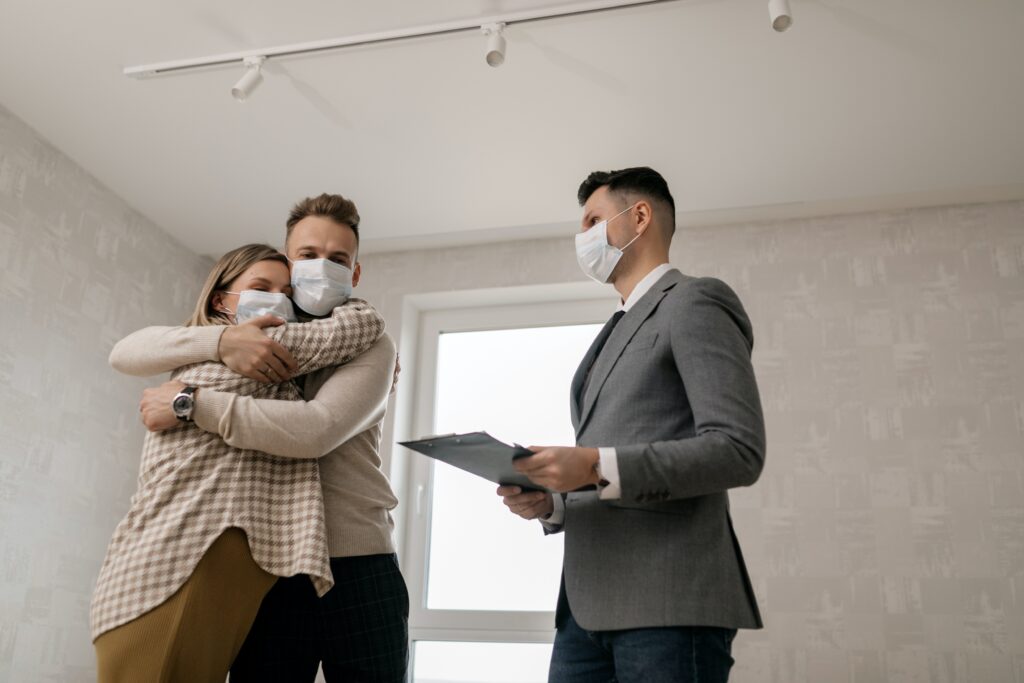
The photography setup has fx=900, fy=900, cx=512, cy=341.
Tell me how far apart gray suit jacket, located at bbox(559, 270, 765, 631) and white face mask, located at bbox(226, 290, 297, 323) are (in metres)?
0.53

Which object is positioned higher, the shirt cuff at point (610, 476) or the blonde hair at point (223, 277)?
the blonde hair at point (223, 277)

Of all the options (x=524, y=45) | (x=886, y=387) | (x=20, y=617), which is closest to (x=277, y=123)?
(x=524, y=45)

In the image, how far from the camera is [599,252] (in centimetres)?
163

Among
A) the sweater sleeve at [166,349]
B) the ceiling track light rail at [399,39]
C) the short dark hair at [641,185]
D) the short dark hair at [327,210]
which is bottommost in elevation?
the sweater sleeve at [166,349]

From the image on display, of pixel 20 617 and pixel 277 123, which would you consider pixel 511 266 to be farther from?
pixel 20 617

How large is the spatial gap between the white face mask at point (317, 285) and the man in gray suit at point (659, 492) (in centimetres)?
44

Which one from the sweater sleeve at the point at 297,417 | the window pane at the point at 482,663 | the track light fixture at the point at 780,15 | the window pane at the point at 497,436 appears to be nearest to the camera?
the sweater sleeve at the point at 297,417

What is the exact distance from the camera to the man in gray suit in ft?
3.85

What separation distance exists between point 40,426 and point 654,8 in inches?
85.9

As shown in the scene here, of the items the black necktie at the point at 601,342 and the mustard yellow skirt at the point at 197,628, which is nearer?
the mustard yellow skirt at the point at 197,628

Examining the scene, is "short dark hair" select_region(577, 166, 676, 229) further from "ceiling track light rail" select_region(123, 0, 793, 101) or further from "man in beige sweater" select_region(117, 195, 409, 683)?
"ceiling track light rail" select_region(123, 0, 793, 101)

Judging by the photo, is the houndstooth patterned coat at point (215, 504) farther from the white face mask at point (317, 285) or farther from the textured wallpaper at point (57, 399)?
the textured wallpaper at point (57, 399)

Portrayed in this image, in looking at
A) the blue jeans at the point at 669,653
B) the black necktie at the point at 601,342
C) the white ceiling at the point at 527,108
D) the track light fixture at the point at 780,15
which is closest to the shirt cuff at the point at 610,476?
the blue jeans at the point at 669,653

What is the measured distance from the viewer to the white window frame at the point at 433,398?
3.21 m
